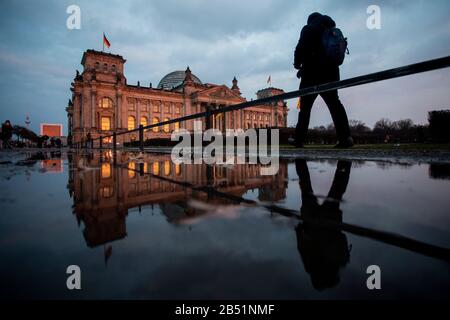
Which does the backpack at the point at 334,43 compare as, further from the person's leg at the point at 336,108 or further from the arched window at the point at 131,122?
the arched window at the point at 131,122

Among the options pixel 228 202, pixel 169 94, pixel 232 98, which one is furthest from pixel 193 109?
pixel 228 202

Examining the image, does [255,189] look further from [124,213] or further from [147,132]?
[147,132]

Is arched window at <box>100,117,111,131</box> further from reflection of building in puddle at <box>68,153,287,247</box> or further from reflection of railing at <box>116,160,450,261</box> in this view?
reflection of railing at <box>116,160,450,261</box>

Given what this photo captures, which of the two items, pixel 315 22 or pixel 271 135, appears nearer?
pixel 315 22

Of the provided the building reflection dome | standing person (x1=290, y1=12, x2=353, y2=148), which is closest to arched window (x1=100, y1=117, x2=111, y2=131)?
the building reflection dome

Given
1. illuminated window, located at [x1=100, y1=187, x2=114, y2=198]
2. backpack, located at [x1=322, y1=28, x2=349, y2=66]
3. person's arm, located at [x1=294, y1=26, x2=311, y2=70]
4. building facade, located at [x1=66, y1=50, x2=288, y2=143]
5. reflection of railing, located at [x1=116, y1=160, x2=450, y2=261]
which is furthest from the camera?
building facade, located at [x1=66, y1=50, x2=288, y2=143]

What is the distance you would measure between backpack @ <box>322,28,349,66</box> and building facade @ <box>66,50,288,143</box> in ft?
88.1

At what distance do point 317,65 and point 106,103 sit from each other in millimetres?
42856

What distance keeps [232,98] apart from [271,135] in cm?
4055

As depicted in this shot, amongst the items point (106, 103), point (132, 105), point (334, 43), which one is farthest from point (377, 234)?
point (132, 105)

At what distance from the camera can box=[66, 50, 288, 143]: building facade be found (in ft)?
123

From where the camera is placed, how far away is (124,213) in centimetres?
102

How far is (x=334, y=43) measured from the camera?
161 inches
